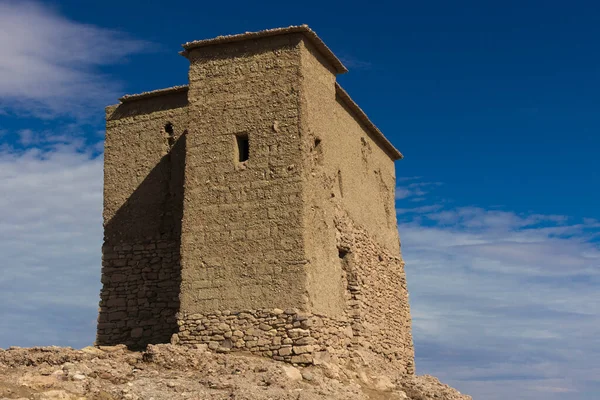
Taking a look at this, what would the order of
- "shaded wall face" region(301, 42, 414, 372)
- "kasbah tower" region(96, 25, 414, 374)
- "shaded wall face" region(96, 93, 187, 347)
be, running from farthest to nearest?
"shaded wall face" region(96, 93, 187, 347), "shaded wall face" region(301, 42, 414, 372), "kasbah tower" region(96, 25, 414, 374)

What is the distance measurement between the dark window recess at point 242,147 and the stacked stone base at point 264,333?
10.4 feet

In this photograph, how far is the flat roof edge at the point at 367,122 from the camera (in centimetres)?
1891

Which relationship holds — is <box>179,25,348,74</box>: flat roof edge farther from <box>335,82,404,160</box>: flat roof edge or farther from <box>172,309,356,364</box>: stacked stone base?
<box>172,309,356,364</box>: stacked stone base

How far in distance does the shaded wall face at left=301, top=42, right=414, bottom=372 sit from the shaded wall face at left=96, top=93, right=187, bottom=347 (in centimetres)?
331

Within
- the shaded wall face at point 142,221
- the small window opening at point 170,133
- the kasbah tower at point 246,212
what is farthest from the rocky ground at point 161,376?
the small window opening at point 170,133

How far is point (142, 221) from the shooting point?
18.3m

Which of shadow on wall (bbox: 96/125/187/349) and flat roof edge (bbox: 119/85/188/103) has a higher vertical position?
flat roof edge (bbox: 119/85/188/103)

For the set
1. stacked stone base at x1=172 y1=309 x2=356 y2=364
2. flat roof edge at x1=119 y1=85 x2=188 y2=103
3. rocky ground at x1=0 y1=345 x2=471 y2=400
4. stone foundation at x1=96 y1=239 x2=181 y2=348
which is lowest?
rocky ground at x1=0 y1=345 x2=471 y2=400

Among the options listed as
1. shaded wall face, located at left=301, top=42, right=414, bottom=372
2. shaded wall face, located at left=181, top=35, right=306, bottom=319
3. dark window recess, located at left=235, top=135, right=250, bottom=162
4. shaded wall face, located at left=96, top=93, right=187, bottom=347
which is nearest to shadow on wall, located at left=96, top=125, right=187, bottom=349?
shaded wall face, located at left=96, top=93, right=187, bottom=347

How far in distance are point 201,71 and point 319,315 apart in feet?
18.7

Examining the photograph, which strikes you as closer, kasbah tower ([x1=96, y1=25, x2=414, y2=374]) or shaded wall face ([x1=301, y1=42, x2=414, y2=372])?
kasbah tower ([x1=96, y1=25, x2=414, y2=374])

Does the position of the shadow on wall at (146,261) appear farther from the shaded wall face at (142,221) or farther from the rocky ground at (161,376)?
the rocky ground at (161,376)

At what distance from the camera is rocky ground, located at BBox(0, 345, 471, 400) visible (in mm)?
12625

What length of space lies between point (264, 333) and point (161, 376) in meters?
2.20
